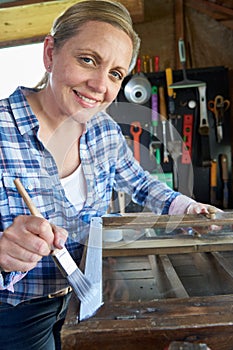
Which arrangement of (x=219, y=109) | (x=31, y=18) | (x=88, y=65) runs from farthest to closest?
(x=219, y=109) → (x=31, y=18) → (x=88, y=65)

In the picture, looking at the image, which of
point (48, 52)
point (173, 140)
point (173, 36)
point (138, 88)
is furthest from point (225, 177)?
point (48, 52)

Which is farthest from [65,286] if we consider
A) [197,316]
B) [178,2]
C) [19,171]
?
[178,2]

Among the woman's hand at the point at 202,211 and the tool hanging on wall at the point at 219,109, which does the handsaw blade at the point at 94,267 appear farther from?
the tool hanging on wall at the point at 219,109

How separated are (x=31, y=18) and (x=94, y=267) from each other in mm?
1798

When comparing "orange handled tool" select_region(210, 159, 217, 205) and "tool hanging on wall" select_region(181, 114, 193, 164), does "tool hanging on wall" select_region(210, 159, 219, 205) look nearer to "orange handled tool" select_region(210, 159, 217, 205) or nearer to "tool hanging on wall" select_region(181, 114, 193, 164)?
"orange handled tool" select_region(210, 159, 217, 205)

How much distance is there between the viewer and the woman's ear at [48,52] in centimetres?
80

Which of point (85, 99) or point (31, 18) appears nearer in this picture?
point (85, 99)

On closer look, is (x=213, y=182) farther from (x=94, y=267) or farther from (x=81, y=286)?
(x=81, y=286)

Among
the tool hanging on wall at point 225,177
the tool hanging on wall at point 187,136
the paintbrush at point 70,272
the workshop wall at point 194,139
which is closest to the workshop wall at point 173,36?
the workshop wall at point 194,139

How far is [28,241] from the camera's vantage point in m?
0.54

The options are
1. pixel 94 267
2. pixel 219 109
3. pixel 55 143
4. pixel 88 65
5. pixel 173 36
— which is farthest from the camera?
pixel 173 36

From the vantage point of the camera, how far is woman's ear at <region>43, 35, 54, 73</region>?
80 centimetres

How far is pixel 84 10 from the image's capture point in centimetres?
76

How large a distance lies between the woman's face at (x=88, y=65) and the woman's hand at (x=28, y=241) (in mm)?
323
